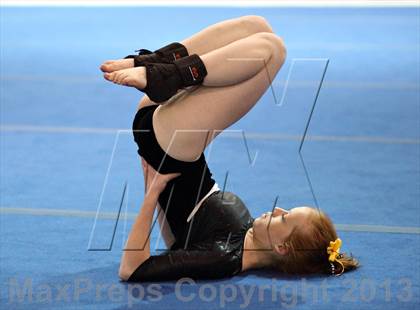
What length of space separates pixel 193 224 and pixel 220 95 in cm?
40

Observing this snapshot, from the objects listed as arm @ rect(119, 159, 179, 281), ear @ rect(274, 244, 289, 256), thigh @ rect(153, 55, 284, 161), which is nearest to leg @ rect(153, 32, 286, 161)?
thigh @ rect(153, 55, 284, 161)

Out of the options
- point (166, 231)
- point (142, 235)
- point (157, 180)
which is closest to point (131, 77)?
point (157, 180)

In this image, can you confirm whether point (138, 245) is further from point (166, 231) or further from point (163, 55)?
point (163, 55)

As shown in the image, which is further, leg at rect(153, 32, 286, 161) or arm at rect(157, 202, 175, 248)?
arm at rect(157, 202, 175, 248)

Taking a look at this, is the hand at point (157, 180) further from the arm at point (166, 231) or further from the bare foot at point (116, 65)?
the bare foot at point (116, 65)

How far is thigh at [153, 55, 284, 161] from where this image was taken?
2426 millimetres

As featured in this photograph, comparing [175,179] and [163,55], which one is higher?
[163,55]

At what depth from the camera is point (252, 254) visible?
2.53m

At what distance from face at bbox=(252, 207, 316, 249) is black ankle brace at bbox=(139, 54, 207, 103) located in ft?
1.51

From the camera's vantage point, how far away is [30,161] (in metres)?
3.70

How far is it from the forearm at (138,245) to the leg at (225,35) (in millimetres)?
354

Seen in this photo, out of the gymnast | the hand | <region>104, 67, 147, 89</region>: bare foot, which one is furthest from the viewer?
the hand

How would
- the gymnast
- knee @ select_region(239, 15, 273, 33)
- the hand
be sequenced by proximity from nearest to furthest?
1. the gymnast
2. the hand
3. knee @ select_region(239, 15, 273, 33)

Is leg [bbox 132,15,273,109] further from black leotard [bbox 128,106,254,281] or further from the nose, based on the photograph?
the nose
